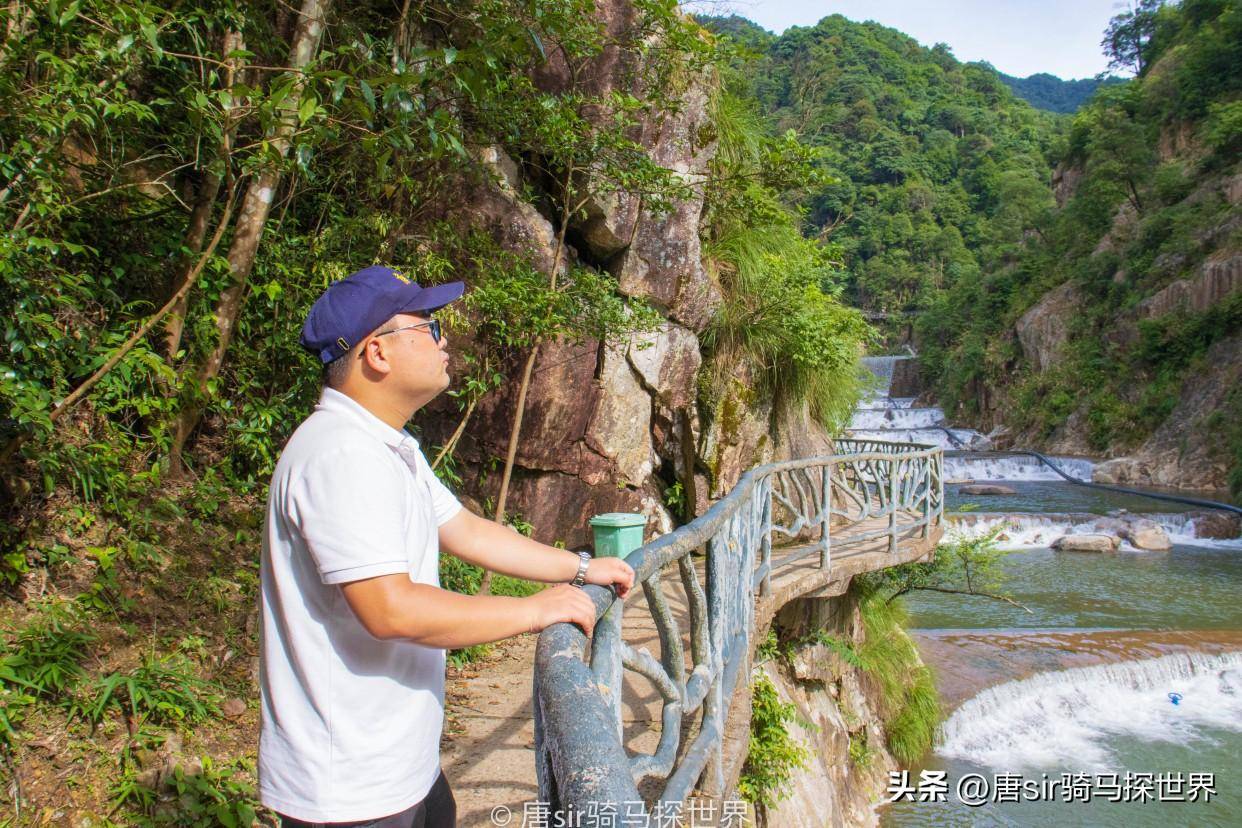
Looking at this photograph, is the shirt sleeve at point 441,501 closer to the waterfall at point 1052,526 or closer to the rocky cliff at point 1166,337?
the waterfall at point 1052,526

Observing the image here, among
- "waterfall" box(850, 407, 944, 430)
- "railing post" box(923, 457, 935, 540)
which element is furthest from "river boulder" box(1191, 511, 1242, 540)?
"waterfall" box(850, 407, 944, 430)

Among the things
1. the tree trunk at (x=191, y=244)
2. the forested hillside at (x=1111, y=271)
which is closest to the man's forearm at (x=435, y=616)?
the tree trunk at (x=191, y=244)

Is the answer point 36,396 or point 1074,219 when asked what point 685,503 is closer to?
point 36,396

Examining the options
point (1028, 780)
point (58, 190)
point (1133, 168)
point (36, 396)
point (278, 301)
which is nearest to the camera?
point (36, 396)

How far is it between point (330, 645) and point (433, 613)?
0.69 feet

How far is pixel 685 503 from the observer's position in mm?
8672

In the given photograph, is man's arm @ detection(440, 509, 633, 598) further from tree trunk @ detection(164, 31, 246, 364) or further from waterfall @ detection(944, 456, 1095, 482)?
waterfall @ detection(944, 456, 1095, 482)

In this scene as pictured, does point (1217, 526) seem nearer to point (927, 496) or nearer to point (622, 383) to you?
point (927, 496)

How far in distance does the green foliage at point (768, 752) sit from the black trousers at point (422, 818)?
3.45 m

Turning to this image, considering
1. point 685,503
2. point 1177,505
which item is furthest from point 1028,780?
point 1177,505

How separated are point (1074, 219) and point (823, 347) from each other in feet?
105

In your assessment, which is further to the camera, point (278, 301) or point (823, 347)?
point (823, 347)

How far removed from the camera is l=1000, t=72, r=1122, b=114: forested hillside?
123688mm

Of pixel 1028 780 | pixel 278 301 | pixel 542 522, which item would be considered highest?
pixel 278 301
